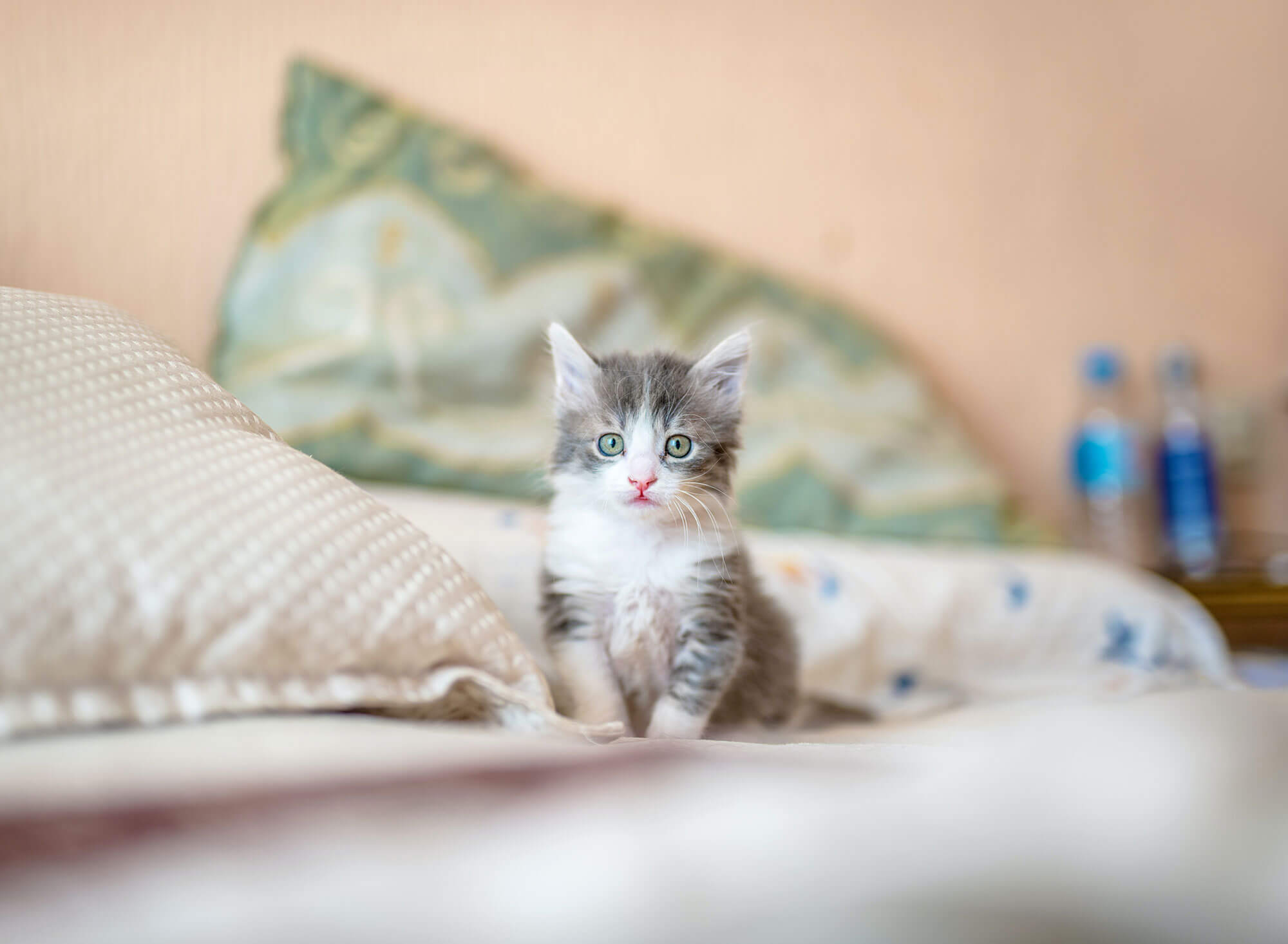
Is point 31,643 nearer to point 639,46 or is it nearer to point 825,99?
point 639,46

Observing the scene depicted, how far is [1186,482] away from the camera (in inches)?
83.8

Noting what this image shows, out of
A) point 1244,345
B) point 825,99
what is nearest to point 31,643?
point 825,99

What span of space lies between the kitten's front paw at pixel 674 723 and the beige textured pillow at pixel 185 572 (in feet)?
0.70

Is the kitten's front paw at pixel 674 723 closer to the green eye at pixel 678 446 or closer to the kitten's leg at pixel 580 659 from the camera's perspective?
the kitten's leg at pixel 580 659

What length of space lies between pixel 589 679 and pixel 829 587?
2.18ft

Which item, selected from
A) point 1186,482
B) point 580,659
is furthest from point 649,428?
point 1186,482

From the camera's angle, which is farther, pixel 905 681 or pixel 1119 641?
pixel 1119 641

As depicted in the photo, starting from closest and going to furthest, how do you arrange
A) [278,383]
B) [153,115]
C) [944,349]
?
[153,115] < [278,383] < [944,349]

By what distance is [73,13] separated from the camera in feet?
3.06

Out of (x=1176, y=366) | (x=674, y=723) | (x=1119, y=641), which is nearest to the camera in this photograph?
(x=674, y=723)

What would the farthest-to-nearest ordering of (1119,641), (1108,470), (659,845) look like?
(1108,470) < (1119,641) < (659,845)

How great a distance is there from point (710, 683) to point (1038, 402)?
1774 mm

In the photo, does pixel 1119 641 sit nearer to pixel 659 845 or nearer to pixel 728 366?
pixel 728 366

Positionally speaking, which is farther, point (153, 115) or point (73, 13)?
point (153, 115)
